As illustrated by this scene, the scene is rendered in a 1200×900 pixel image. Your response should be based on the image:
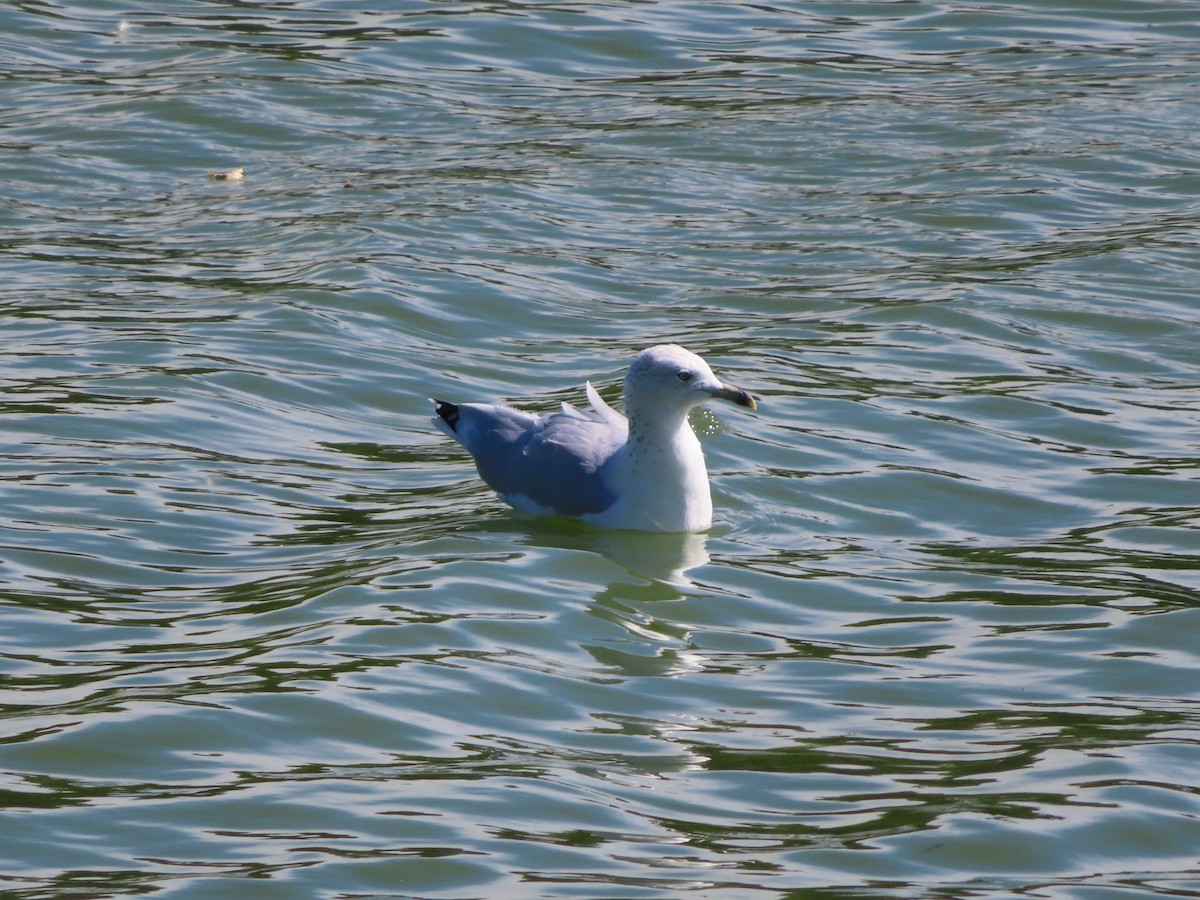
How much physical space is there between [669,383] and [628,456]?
397 millimetres

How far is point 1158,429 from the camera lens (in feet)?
32.3

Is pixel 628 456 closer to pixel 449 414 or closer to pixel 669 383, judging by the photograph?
pixel 669 383

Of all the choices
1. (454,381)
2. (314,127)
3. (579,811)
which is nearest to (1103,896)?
(579,811)

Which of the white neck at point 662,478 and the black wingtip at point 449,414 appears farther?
the black wingtip at point 449,414

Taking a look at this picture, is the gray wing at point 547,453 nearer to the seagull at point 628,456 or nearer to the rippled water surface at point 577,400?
the seagull at point 628,456

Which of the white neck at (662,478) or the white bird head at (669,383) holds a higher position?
the white bird head at (669,383)

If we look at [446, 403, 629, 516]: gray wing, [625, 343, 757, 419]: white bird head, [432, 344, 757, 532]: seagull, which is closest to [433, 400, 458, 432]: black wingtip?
[446, 403, 629, 516]: gray wing

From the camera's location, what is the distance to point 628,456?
8672 millimetres

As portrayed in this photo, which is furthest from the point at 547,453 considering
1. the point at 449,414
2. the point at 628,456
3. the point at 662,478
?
the point at 449,414

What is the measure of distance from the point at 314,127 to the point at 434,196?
6.87ft

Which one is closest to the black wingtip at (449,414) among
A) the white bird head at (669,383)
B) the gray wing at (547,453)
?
the gray wing at (547,453)

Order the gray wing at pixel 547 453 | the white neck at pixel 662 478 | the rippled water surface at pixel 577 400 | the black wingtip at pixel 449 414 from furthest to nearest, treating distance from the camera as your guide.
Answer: the black wingtip at pixel 449 414
the gray wing at pixel 547 453
the white neck at pixel 662 478
the rippled water surface at pixel 577 400

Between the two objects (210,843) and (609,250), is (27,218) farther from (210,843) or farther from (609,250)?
(210,843)

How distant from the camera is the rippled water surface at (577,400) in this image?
228 inches
